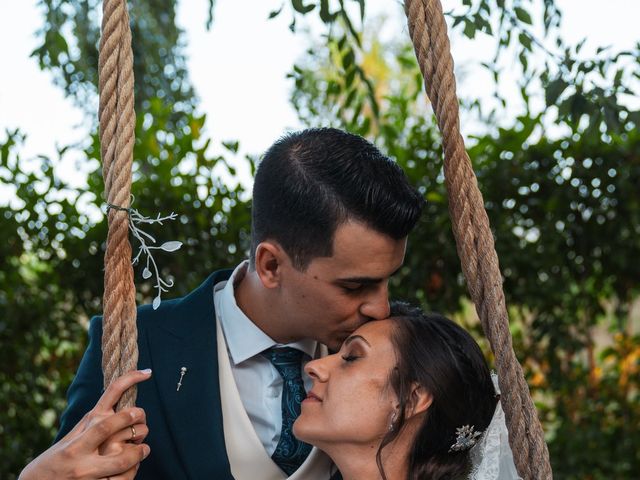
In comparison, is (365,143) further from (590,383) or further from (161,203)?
(590,383)

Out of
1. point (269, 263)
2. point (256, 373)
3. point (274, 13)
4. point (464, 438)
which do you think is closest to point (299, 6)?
point (274, 13)

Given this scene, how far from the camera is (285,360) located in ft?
7.81

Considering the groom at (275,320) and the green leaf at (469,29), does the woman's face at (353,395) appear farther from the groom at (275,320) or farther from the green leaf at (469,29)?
the green leaf at (469,29)

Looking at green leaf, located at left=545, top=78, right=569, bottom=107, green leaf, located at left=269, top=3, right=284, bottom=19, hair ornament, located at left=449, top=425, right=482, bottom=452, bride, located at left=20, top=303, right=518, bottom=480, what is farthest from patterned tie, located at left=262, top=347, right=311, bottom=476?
green leaf, located at left=269, top=3, right=284, bottom=19

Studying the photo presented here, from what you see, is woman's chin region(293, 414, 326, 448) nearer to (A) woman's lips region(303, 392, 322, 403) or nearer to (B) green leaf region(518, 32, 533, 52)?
(A) woman's lips region(303, 392, 322, 403)

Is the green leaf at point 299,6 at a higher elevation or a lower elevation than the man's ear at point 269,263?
higher

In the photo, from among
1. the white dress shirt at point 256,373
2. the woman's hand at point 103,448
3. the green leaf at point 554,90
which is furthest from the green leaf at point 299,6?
the woman's hand at point 103,448

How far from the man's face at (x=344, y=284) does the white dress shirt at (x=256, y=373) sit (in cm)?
16

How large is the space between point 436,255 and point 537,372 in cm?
92

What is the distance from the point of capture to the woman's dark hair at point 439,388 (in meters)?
2.14

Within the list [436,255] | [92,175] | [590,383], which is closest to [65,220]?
[92,175]

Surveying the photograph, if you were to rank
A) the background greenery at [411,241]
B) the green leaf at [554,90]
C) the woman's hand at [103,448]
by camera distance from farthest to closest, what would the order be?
1. the background greenery at [411,241]
2. the green leaf at [554,90]
3. the woman's hand at [103,448]

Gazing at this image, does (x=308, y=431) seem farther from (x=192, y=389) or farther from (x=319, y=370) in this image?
(x=192, y=389)

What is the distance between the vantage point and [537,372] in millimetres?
4316
